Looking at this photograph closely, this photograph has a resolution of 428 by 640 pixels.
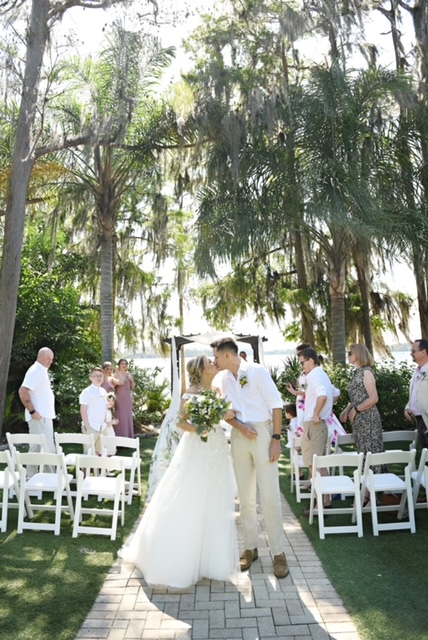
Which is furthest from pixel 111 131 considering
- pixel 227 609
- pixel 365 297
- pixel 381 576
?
pixel 227 609

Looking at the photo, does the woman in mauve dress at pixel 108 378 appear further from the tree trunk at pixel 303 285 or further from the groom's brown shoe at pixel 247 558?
the tree trunk at pixel 303 285

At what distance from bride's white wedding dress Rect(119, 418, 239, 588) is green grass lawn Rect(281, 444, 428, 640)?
2.86ft

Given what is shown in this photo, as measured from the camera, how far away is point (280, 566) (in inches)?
183

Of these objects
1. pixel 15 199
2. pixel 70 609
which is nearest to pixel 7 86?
pixel 15 199

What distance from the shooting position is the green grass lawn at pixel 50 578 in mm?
3773

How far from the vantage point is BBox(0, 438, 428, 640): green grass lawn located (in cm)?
375

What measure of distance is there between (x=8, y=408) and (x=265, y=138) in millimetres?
7972

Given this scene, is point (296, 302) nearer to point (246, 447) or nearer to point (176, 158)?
point (176, 158)

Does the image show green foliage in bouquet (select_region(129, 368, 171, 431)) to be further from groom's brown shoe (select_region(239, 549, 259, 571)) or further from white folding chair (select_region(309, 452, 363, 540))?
groom's brown shoe (select_region(239, 549, 259, 571))

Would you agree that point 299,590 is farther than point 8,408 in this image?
No

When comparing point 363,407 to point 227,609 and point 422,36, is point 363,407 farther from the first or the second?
point 422,36

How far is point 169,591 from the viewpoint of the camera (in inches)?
171

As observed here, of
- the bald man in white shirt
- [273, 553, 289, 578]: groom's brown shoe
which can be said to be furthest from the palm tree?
[273, 553, 289, 578]: groom's brown shoe

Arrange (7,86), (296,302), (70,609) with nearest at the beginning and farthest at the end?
1. (70,609)
2. (7,86)
3. (296,302)
